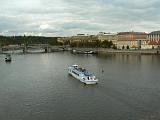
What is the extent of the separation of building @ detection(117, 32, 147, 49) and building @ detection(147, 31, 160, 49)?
1.89 metres

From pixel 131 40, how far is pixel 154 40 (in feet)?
24.4

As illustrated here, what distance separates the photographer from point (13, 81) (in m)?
33.9

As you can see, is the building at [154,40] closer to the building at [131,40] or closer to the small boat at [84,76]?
the building at [131,40]

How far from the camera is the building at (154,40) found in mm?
87438

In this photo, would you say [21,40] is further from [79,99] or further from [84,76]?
[79,99]

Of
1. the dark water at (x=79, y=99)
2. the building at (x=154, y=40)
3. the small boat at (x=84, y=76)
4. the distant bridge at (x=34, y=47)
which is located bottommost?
the dark water at (x=79, y=99)

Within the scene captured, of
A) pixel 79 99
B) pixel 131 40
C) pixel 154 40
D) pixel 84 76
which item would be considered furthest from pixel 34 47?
pixel 79 99

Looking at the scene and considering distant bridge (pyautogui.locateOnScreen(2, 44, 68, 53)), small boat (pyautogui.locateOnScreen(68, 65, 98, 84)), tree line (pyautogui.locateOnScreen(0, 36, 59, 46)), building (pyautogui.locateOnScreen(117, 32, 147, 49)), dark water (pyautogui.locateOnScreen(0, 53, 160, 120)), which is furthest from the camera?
tree line (pyautogui.locateOnScreen(0, 36, 59, 46))

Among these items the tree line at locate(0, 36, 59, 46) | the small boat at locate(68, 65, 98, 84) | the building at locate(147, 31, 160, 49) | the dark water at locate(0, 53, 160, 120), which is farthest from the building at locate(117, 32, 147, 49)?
the dark water at locate(0, 53, 160, 120)

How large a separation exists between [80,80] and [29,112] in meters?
12.3

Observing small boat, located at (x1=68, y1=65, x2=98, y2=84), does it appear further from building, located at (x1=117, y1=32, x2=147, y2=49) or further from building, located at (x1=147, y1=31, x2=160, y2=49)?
building, located at (x1=117, y1=32, x2=147, y2=49)

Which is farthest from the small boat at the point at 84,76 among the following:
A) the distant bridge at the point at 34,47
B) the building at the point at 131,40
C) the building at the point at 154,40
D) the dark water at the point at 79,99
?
the distant bridge at the point at 34,47

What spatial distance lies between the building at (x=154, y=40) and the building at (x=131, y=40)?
6.20ft

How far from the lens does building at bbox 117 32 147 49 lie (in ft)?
314
